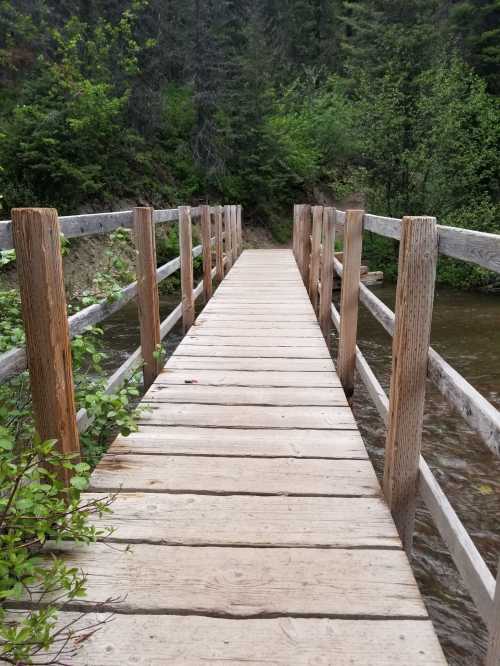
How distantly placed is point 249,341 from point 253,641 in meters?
3.40

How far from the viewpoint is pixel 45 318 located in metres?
1.91

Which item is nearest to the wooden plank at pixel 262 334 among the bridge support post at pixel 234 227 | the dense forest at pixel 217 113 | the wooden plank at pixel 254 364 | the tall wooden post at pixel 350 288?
the wooden plank at pixel 254 364

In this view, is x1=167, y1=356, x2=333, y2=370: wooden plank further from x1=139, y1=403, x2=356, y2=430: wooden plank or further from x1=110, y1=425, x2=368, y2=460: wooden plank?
x1=110, y1=425, x2=368, y2=460: wooden plank

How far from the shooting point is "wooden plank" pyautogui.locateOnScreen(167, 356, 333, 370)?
4.03 m

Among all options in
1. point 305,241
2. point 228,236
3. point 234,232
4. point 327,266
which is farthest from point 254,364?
point 234,232

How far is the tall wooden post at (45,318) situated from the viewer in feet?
6.05

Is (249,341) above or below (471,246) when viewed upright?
below

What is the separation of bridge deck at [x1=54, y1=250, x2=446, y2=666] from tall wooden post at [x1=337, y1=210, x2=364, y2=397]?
517 millimetres

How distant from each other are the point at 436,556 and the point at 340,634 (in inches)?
80.4

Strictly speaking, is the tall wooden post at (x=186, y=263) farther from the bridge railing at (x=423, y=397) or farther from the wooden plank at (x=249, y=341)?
the bridge railing at (x=423, y=397)

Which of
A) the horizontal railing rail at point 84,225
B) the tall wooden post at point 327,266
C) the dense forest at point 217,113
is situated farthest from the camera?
the dense forest at point 217,113

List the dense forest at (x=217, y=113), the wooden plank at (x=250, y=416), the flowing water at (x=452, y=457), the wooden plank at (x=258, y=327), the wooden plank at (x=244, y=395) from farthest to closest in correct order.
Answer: the dense forest at (x=217, y=113) < the wooden plank at (x=258, y=327) < the wooden plank at (x=244, y=395) < the wooden plank at (x=250, y=416) < the flowing water at (x=452, y=457)

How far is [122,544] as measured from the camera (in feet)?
6.40

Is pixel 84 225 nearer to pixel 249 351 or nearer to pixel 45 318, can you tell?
pixel 45 318
